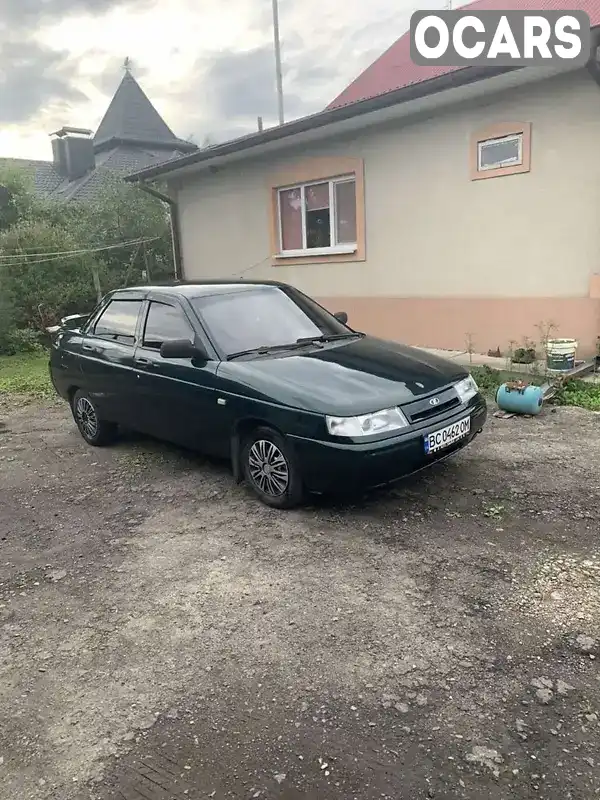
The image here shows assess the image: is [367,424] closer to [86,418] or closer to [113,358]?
[113,358]

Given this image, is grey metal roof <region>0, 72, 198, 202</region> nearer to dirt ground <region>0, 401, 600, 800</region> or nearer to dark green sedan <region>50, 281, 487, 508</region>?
dark green sedan <region>50, 281, 487, 508</region>

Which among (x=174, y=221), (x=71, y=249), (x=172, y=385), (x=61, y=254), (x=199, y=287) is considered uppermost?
(x=174, y=221)

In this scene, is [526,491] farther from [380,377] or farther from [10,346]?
[10,346]

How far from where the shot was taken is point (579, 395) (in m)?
6.92

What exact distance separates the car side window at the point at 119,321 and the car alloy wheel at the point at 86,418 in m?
0.75

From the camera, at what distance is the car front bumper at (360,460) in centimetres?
392

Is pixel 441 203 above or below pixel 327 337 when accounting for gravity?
above

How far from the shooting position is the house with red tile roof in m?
7.65

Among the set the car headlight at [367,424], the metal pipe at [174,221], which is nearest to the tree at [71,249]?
the metal pipe at [174,221]

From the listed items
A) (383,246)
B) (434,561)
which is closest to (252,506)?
(434,561)

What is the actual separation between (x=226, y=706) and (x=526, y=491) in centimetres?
286

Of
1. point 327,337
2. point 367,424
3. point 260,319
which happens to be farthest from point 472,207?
point 367,424

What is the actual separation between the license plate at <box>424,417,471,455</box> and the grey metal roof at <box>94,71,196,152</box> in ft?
108

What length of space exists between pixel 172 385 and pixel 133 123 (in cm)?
3402
